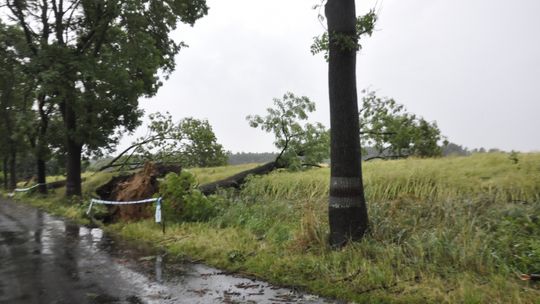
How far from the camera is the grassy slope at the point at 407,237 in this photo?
543 centimetres

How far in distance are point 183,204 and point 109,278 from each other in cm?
402

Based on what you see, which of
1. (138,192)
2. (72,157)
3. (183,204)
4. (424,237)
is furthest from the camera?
(72,157)

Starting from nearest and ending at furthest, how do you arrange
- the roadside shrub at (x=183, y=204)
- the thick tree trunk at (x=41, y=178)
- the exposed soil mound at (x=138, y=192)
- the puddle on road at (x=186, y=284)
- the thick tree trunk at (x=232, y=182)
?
1. the puddle on road at (x=186, y=284)
2. the roadside shrub at (x=183, y=204)
3. the exposed soil mound at (x=138, y=192)
4. the thick tree trunk at (x=232, y=182)
5. the thick tree trunk at (x=41, y=178)

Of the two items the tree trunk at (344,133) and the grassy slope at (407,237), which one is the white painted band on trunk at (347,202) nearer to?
the tree trunk at (344,133)

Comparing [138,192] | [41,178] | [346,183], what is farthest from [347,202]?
[41,178]

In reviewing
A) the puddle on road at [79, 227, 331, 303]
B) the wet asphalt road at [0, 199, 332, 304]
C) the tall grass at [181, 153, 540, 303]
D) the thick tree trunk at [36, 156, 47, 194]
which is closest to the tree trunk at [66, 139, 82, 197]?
the thick tree trunk at [36, 156, 47, 194]

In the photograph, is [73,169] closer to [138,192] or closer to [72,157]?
[72,157]

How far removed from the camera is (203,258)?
7918mm

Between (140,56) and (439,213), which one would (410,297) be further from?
(140,56)

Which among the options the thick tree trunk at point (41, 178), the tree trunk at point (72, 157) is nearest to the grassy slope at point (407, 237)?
the tree trunk at point (72, 157)

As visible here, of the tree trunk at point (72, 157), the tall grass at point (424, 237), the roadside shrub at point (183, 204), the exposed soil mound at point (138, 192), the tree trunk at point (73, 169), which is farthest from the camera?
the tree trunk at point (73, 169)

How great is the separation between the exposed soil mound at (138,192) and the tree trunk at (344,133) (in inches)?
260

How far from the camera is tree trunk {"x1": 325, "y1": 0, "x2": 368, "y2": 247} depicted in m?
7.02

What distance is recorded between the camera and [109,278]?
689 centimetres
